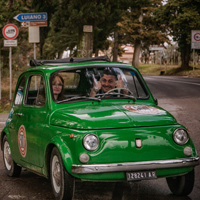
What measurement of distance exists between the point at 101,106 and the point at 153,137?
0.92 m

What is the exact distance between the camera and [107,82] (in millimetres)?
6387

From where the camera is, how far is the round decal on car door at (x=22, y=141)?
639cm

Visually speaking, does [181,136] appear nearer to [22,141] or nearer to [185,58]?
[22,141]

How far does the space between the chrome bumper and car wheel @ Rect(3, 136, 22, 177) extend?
2289 millimetres

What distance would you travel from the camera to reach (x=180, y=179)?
5.60m

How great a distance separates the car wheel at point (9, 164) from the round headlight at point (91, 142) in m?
2.36

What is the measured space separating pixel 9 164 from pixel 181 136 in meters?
3.09

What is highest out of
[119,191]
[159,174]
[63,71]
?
[63,71]

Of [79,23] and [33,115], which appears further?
[79,23]

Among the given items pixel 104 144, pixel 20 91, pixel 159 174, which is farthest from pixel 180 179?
pixel 20 91

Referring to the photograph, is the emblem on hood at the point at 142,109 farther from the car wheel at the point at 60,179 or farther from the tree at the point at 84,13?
the tree at the point at 84,13

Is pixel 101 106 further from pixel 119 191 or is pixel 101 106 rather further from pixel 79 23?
pixel 79 23

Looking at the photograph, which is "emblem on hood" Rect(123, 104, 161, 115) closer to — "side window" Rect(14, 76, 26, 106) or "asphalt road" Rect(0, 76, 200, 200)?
"asphalt road" Rect(0, 76, 200, 200)

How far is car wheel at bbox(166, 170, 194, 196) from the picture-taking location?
5.49 metres
